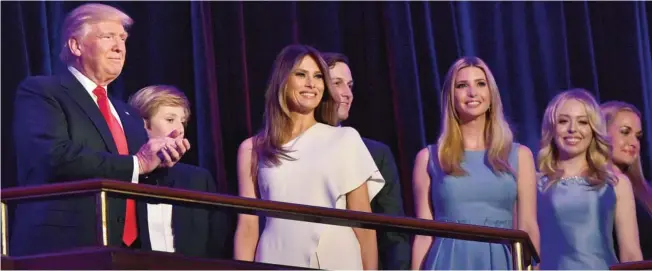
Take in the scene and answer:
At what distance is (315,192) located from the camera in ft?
18.0

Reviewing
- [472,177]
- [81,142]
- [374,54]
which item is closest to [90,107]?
[81,142]

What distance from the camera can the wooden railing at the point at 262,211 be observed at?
4230 mm

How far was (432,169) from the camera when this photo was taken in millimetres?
5797

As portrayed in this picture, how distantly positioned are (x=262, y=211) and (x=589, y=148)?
2.05m

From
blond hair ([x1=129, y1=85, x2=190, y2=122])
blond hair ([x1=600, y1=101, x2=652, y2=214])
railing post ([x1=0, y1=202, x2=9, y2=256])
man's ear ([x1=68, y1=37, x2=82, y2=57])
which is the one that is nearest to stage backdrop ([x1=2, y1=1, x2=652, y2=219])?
blond hair ([x1=129, y1=85, x2=190, y2=122])

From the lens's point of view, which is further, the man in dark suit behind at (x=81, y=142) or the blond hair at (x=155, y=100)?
the blond hair at (x=155, y=100)

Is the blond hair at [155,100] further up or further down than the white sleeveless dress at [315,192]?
further up

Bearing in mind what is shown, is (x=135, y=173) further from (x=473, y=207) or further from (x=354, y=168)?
(x=473, y=207)

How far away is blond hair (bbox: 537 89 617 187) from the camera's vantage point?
19.9ft

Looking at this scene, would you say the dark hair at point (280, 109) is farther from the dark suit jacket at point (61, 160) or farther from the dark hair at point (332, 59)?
the dark suit jacket at point (61, 160)

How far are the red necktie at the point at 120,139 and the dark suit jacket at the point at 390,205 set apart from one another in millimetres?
1162

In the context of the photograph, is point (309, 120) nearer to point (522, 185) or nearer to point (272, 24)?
point (522, 185)

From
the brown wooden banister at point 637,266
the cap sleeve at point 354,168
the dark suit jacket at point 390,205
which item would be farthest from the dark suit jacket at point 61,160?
the brown wooden banister at point 637,266

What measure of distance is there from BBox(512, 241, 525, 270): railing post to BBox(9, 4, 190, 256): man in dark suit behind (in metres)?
1.12
